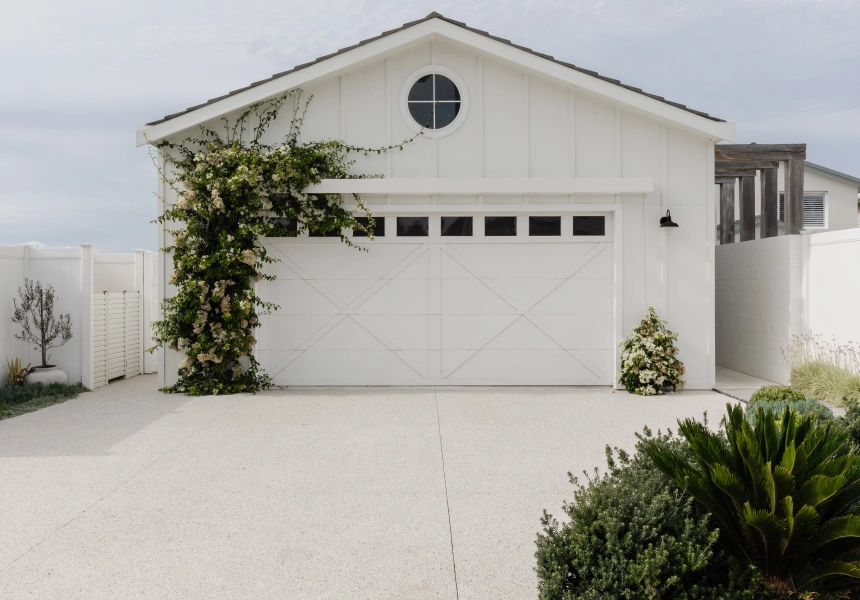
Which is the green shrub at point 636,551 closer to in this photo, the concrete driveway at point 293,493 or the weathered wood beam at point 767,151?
the concrete driveway at point 293,493

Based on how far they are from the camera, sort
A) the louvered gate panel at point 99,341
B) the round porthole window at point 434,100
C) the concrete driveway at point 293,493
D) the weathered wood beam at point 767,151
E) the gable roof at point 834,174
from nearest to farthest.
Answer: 1. the concrete driveway at point 293,493
2. the round porthole window at point 434,100
3. the louvered gate panel at point 99,341
4. the weathered wood beam at point 767,151
5. the gable roof at point 834,174

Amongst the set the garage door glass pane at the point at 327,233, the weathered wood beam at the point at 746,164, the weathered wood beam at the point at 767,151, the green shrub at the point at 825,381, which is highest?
the weathered wood beam at the point at 767,151

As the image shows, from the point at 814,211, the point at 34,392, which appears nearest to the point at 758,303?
the point at 34,392

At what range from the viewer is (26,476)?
16.4 feet

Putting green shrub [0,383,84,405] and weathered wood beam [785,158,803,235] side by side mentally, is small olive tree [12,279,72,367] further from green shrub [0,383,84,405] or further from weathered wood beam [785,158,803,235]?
weathered wood beam [785,158,803,235]

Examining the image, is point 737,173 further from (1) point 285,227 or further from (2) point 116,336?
(2) point 116,336

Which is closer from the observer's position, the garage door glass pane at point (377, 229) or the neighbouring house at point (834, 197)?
the garage door glass pane at point (377, 229)

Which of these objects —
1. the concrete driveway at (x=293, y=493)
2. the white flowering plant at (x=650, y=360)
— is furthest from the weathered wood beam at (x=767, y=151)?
the concrete driveway at (x=293, y=493)

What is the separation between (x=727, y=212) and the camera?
A: 12.6m

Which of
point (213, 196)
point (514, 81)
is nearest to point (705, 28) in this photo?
point (514, 81)

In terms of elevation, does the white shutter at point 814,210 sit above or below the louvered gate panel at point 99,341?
above

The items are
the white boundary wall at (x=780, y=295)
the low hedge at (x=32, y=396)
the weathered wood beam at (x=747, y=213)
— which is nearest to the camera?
the low hedge at (x=32, y=396)

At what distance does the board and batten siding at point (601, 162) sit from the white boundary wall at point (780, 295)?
4.22 ft

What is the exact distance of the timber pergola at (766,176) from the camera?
392 inches
